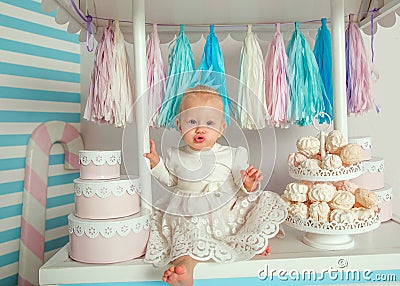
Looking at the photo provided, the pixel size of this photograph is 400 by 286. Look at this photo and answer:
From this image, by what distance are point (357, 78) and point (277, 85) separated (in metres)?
0.22

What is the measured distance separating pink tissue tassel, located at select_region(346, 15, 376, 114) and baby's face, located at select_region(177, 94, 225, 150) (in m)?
0.41

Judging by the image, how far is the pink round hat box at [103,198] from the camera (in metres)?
0.82

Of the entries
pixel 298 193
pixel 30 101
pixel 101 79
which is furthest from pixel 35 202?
pixel 298 193

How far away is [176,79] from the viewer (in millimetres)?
1015

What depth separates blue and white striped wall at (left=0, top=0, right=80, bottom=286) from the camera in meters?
1.17

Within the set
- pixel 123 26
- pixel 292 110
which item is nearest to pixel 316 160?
pixel 292 110

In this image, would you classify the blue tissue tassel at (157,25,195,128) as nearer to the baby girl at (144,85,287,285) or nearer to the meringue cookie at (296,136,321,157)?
the baby girl at (144,85,287,285)

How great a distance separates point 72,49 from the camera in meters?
1.42

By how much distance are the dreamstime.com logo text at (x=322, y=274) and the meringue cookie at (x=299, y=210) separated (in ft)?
0.36

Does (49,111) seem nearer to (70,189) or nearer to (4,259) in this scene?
(70,189)

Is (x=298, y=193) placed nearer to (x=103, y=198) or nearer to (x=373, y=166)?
(x=373, y=166)

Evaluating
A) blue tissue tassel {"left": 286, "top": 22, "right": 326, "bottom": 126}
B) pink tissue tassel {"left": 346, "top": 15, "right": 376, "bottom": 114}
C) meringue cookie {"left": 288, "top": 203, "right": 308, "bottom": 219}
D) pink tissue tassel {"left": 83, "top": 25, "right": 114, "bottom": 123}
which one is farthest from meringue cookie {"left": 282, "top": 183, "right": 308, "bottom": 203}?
pink tissue tassel {"left": 83, "top": 25, "right": 114, "bottom": 123}

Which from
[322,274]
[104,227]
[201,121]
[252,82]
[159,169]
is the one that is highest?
[252,82]

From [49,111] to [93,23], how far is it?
13.1 inches
